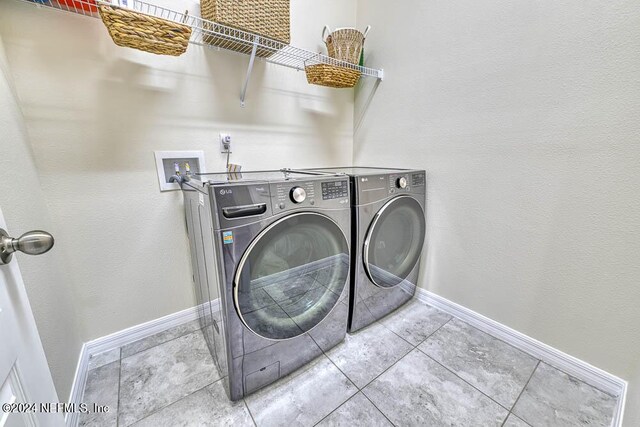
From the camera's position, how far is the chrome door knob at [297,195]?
0.97 metres

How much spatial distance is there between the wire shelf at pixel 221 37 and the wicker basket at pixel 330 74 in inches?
2.7

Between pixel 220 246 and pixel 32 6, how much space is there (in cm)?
126

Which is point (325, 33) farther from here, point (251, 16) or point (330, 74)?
point (251, 16)

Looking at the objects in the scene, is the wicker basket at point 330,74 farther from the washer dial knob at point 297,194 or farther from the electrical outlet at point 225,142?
the washer dial knob at point 297,194

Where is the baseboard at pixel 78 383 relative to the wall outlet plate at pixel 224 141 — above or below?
below

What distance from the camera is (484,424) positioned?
3.20 feet

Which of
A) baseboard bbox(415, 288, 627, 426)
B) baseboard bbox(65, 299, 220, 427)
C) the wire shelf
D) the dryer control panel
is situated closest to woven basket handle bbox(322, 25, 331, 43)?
the wire shelf

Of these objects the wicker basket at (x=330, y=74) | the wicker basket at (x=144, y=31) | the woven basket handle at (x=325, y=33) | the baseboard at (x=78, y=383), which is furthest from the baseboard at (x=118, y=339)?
the woven basket handle at (x=325, y=33)

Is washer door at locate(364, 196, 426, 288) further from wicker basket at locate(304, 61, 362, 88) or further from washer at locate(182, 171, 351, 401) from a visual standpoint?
wicker basket at locate(304, 61, 362, 88)

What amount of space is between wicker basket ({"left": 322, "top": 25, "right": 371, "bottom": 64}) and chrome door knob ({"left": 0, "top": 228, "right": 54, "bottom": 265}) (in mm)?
1648

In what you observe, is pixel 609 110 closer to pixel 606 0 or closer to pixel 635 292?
pixel 606 0

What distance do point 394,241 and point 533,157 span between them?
784 millimetres

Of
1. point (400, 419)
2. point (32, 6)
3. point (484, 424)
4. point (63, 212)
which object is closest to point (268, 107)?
point (32, 6)

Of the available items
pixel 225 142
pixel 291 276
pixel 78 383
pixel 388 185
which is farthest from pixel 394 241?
pixel 78 383
